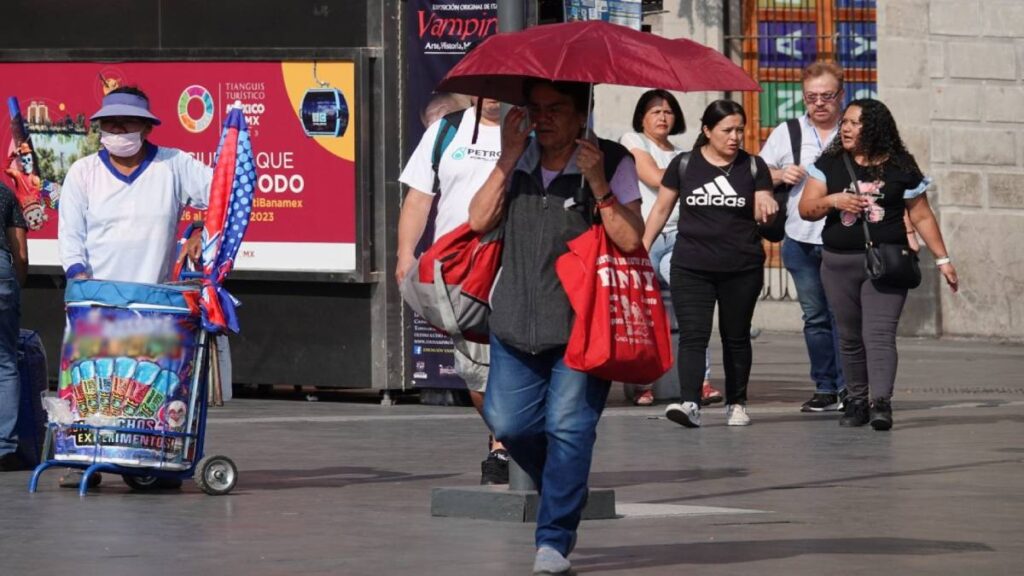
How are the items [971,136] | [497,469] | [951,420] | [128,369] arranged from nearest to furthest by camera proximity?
[128,369] → [497,469] → [951,420] → [971,136]

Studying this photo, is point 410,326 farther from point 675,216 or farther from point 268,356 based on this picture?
point 675,216

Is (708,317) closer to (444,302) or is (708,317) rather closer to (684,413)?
(684,413)

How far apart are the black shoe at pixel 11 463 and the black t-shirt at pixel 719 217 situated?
3900mm

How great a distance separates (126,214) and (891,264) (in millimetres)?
4360

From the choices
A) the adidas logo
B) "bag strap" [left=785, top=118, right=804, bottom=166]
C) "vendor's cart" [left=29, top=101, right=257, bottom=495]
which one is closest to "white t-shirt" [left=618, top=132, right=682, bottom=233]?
"bag strap" [left=785, top=118, right=804, bottom=166]

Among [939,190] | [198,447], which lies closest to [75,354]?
[198,447]

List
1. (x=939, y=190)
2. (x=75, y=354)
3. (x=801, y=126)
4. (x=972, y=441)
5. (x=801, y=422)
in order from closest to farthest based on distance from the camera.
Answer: (x=75, y=354) < (x=972, y=441) < (x=801, y=422) < (x=801, y=126) < (x=939, y=190)

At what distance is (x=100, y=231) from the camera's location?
33.1 ft

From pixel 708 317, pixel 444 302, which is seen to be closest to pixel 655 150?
pixel 708 317

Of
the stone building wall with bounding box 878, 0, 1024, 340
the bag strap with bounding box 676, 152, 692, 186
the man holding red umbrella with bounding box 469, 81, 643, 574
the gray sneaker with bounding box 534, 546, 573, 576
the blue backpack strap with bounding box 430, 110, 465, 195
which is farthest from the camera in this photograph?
the stone building wall with bounding box 878, 0, 1024, 340

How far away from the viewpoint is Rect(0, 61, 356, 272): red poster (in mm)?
14188

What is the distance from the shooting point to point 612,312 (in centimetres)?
732

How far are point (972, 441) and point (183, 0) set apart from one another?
559 cm

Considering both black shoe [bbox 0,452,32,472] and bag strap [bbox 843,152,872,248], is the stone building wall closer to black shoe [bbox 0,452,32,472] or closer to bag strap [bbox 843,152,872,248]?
bag strap [bbox 843,152,872,248]
